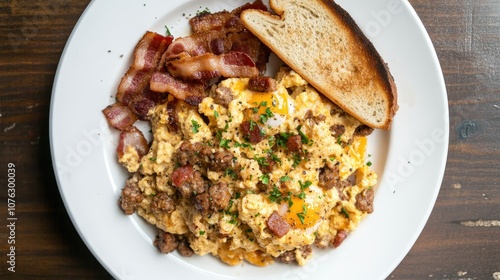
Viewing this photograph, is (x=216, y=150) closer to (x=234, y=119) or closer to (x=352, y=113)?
(x=234, y=119)

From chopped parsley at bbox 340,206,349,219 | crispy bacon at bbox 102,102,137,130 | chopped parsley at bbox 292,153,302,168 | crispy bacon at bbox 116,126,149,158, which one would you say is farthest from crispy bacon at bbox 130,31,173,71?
chopped parsley at bbox 340,206,349,219

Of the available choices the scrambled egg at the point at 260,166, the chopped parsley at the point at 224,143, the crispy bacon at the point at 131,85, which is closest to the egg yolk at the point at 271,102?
the scrambled egg at the point at 260,166

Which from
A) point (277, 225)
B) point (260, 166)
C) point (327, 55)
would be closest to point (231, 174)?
point (260, 166)

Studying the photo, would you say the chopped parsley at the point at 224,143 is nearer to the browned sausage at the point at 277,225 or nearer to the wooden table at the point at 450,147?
the browned sausage at the point at 277,225

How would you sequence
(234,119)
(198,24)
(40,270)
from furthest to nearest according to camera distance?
(40,270) < (198,24) < (234,119)

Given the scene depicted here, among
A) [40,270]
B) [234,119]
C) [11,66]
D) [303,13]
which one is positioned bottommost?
[40,270]

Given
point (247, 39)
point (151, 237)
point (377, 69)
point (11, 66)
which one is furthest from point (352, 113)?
point (11, 66)

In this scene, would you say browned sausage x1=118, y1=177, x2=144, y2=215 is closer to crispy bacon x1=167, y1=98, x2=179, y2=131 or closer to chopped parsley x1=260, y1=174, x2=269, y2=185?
crispy bacon x1=167, y1=98, x2=179, y2=131
